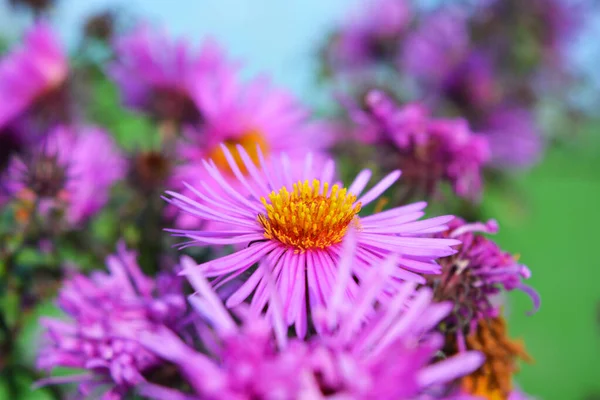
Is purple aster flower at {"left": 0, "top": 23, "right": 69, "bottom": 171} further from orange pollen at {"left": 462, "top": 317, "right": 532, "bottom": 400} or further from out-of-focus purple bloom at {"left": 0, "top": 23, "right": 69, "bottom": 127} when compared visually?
orange pollen at {"left": 462, "top": 317, "right": 532, "bottom": 400}

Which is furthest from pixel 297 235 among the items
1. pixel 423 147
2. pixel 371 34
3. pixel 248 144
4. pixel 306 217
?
pixel 371 34

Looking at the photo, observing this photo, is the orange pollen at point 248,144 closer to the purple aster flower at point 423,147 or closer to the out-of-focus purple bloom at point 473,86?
the purple aster flower at point 423,147

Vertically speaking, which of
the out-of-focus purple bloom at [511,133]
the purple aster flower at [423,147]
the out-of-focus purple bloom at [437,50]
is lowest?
the purple aster flower at [423,147]

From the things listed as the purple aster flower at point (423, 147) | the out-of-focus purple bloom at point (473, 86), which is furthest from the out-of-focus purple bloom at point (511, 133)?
the purple aster flower at point (423, 147)

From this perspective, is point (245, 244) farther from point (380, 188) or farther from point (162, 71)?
point (162, 71)

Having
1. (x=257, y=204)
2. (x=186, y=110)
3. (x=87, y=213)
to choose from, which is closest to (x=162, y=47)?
(x=186, y=110)

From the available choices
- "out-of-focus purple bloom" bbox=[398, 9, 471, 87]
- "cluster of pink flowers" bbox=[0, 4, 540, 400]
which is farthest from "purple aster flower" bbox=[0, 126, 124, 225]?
"out-of-focus purple bloom" bbox=[398, 9, 471, 87]

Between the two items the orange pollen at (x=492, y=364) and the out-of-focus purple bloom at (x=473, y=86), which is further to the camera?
the out-of-focus purple bloom at (x=473, y=86)
